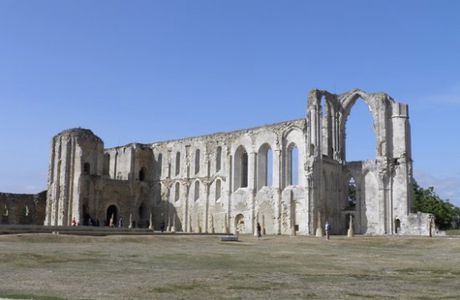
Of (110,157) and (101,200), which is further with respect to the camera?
(110,157)

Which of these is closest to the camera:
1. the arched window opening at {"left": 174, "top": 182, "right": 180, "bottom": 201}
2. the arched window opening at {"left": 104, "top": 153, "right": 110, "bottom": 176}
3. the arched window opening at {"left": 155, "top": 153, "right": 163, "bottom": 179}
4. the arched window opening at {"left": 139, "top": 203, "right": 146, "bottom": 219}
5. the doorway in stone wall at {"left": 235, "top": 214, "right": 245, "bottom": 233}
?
the doorway in stone wall at {"left": 235, "top": 214, "right": 245, "bottom": 233}

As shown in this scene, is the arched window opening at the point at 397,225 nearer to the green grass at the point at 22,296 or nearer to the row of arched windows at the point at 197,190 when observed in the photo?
the row of arched windows at the point at 197,190

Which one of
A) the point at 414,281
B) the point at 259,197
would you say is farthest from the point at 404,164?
the point at 414,281

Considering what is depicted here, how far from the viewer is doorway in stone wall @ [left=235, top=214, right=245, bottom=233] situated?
4656 cm

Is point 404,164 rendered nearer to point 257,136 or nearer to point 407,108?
point 407,108

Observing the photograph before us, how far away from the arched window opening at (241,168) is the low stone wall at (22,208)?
20047 mm

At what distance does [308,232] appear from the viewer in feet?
135

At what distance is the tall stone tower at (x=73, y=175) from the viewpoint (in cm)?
4897

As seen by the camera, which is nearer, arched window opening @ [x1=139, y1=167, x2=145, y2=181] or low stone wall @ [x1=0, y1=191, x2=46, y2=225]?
low stone wall @ [x1=0, y1=191, x2=46, y2=225]

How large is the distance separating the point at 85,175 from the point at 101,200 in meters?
2.73

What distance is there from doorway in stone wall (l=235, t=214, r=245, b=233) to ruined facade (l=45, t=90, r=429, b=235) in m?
0.08

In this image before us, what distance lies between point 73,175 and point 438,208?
37193 millimetres

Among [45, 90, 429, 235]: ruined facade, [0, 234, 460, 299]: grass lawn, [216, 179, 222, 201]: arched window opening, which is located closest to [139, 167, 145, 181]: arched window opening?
[45, 90, 429, 235]: ruined facade

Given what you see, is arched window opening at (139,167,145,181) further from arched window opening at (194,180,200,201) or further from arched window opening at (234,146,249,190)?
arched window opening at (234,146,249,190)
